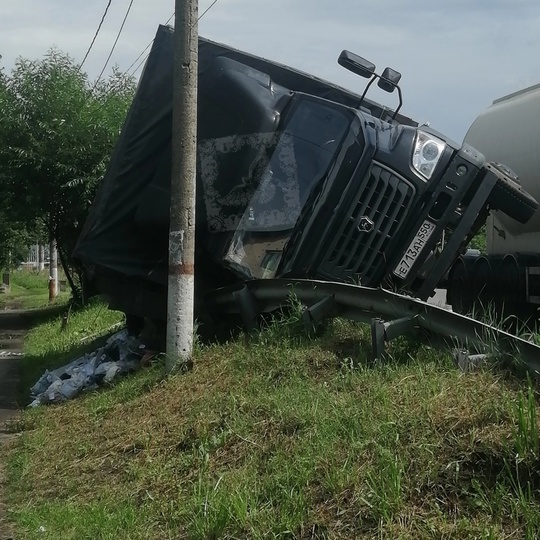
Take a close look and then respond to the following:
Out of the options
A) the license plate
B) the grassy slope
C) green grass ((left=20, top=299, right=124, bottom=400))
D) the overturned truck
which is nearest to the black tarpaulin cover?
the overturned truck

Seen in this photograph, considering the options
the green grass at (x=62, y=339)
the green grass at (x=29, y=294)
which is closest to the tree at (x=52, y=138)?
the green grass at (x=62, y=339)

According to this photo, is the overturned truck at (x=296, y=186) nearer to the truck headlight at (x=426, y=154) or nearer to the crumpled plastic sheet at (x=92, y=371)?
the truck headlight at (x=426, y=154)

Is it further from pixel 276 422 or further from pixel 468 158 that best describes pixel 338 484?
pixel 468 158

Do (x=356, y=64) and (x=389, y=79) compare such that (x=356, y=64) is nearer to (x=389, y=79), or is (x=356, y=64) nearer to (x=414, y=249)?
(x=389, y=79)

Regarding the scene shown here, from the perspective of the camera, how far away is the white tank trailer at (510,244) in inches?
477

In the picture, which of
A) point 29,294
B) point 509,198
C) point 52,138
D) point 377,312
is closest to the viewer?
point 377,312

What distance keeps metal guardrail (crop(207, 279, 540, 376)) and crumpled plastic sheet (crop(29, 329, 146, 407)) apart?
1181mm

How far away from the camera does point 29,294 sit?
4712 centimetres

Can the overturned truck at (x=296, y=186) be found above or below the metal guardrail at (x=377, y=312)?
above

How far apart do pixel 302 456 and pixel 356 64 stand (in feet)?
15.8

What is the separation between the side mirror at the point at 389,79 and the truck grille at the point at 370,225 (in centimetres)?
88

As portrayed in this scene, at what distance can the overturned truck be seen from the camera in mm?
9055

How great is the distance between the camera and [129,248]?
10367 mm

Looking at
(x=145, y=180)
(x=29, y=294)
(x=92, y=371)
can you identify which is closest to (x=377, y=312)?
(x=145, y=180)
